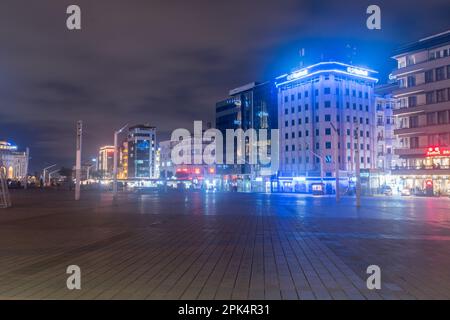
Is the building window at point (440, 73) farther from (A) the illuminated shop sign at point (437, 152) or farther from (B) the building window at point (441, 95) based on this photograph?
(A) the illuminated shop sign at point (437, 152)

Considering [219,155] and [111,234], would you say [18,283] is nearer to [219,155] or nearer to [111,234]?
[111,234]

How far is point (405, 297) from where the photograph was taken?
7617mm

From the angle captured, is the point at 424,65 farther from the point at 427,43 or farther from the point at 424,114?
the point at 424,114

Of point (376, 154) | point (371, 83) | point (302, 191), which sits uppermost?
point (371, 83)

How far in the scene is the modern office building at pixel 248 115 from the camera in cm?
11744

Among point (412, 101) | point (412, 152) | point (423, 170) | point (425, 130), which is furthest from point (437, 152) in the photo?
point (412, 101)

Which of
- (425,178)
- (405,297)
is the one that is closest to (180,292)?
(405,297)

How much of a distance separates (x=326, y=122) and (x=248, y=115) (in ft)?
120

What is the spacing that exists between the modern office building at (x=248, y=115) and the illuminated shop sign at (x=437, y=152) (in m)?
48.9

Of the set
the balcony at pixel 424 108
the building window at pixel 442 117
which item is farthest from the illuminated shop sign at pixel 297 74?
the building window at pixel 442 117

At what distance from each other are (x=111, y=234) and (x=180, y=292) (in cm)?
955

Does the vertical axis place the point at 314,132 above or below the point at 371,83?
below

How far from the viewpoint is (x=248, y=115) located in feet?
422

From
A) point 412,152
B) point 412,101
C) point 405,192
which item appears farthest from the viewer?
point 412,101
